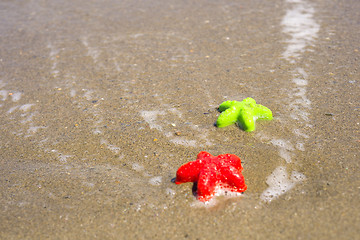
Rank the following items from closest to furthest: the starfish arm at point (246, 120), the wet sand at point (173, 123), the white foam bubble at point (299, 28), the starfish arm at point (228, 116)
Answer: the wet sand at point (173, 123) → the starfish arm at point (246, 120) → the starfish arm at point (228, 116) → the white foam bubble at point (299, 28)

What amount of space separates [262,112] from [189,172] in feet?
4.55

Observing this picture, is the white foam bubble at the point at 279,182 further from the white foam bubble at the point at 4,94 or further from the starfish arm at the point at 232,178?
the white foam bubble at the point at 4,94

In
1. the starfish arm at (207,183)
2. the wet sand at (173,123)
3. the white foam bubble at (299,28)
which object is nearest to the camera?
the wet sand at (173,123)

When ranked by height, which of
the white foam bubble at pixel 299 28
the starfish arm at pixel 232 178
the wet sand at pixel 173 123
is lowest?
the white foam bubble at pixel 299 28

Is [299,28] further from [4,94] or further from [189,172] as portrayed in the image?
[4,94]

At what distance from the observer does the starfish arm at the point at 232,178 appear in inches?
114

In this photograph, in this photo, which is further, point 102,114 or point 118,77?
point 118,77

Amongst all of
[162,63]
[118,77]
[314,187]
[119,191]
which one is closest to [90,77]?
[118,77]

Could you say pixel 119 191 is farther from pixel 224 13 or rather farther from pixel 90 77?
pixel 224 13

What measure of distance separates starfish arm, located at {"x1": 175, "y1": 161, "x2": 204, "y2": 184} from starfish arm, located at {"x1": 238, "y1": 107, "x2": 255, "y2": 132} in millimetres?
1034

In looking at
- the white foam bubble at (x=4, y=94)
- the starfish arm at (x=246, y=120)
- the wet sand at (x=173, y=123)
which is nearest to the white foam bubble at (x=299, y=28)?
the wet sand at (x=173, y=123)

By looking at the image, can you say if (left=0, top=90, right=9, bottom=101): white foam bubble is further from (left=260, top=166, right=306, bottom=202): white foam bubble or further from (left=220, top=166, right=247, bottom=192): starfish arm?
(left=260, top=166, right=306, bottom=202): white foam bubble

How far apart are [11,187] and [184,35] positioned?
4.54 metres

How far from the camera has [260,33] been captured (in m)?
6.73
